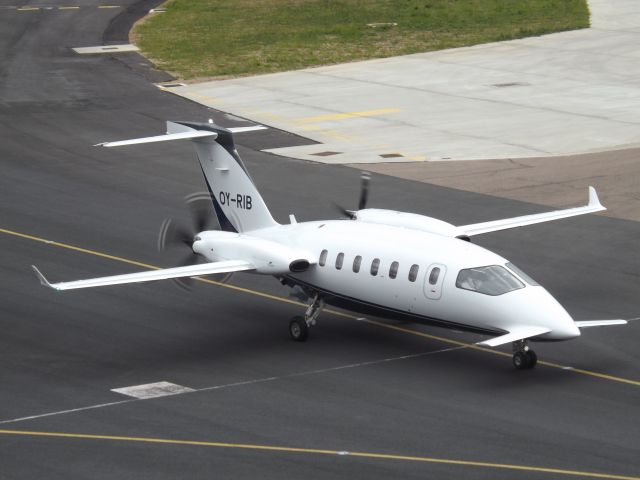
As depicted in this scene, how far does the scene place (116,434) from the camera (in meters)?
26.5

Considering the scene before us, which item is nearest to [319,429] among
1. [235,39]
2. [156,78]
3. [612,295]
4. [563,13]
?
[612,295]

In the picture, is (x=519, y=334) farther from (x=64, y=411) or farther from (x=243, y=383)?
(x=64, y=411)

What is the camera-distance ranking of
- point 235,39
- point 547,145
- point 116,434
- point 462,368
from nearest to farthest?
point 116,434 → point 462,368 → point 547,145 → point 235,39

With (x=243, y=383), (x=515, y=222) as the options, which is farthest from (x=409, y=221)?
(x=243, y=383)

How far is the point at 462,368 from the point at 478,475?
6382 millimetres

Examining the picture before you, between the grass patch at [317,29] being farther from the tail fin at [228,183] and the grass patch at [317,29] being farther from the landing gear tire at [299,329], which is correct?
the landing gear tire at [299,329]

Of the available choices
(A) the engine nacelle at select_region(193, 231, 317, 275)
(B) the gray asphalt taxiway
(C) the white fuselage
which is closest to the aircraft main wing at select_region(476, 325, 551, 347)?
(C) the white fuselage

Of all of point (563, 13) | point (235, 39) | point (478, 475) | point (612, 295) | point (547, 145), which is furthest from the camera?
point (563, 13)

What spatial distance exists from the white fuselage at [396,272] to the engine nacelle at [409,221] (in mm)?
520

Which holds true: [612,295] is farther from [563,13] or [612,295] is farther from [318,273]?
[563,13]

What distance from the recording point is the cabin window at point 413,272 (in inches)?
1200

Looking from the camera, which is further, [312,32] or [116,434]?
[312,32]

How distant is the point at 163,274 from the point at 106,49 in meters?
46.2

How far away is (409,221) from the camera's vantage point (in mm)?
33031
